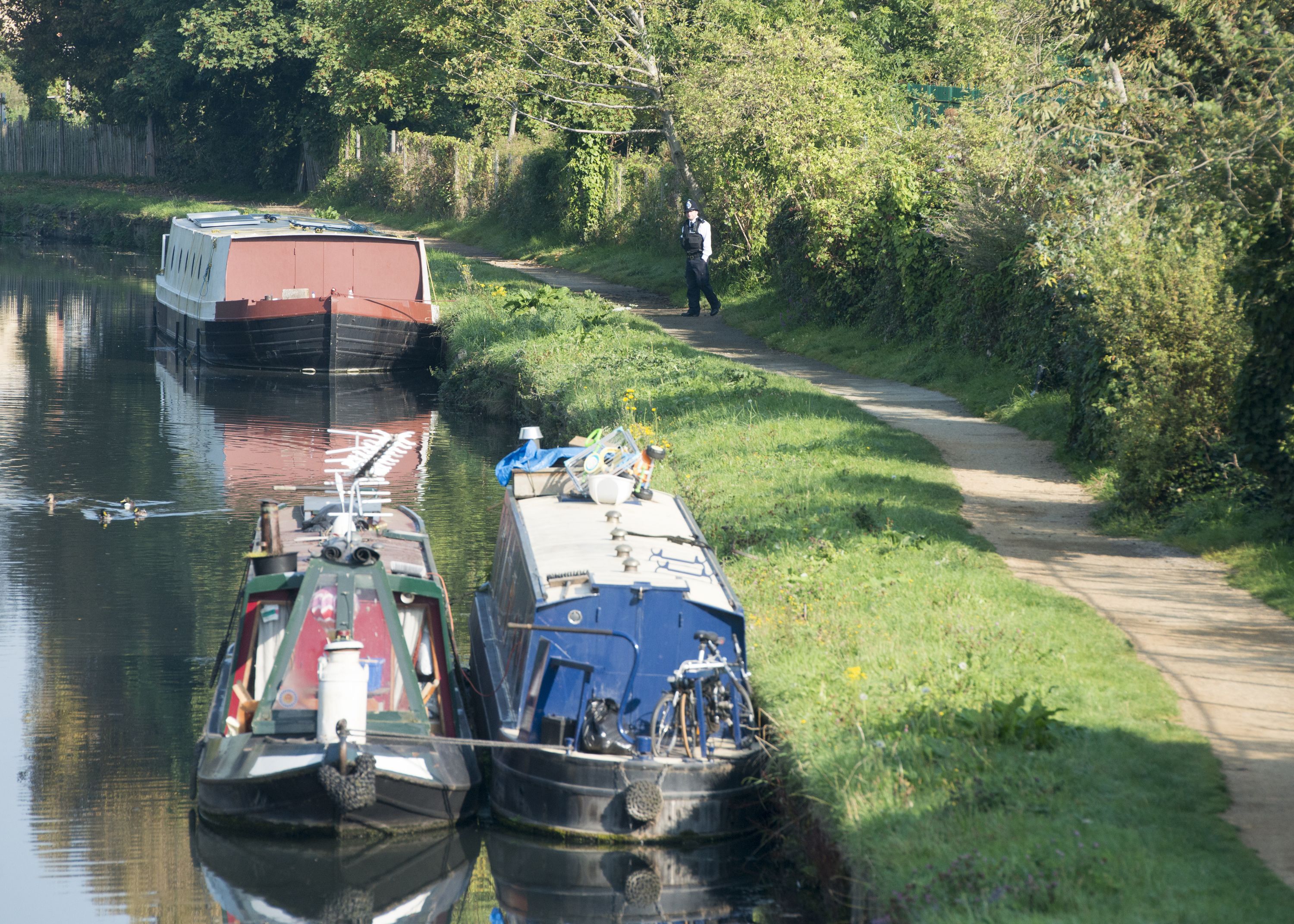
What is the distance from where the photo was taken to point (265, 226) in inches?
1136

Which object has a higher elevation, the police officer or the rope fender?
the police officer

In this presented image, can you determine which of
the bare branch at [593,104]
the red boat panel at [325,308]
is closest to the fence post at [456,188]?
the bare branch at [593,104]

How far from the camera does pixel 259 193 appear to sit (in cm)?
5481

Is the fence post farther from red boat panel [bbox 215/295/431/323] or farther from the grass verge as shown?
red boat panel [bbox 215/295/431/323]

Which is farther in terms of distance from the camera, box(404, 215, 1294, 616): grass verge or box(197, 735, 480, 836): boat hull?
box(404, 215, 1294, 616): grass verge

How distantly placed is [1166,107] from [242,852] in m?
8.97

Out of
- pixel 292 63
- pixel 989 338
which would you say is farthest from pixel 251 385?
pixel 292 63

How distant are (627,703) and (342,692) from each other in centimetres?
166

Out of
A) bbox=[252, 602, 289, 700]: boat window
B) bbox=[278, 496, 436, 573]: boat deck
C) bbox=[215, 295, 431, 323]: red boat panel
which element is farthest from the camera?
bbox=[215, 295, 431, 323]: red boat panel

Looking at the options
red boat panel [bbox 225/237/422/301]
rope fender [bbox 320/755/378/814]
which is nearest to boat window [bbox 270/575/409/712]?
Answer: rope fender [bbox 320/755/378/814]

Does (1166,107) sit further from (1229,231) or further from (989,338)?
(989,338)

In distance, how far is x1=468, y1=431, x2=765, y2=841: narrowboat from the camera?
836 centimetres

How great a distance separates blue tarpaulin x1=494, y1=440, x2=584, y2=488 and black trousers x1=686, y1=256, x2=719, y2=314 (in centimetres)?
1349

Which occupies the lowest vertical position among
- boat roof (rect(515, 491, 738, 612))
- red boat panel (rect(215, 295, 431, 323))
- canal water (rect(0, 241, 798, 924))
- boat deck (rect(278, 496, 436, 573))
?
canal water (rect(0, 241, 798, 924))
